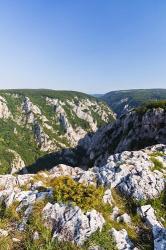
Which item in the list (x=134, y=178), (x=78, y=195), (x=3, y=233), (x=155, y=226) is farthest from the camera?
(x=134, y=178)

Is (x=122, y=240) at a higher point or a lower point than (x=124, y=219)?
lower

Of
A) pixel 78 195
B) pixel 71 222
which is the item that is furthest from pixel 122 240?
pixel 78 195

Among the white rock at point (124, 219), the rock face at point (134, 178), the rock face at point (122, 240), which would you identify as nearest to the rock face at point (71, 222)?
the rock face at point (122, 240)

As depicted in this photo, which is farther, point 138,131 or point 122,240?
point 138,131

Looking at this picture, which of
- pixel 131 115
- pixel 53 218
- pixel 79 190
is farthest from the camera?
pixel 131 115

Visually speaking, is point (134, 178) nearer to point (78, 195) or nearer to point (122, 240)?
point (78, 195)

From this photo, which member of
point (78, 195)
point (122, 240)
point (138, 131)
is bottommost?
point (138, 131)

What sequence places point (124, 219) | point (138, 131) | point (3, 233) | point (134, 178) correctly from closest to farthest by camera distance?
point (3, 233) → point (124, 219) → point (134, 178) → point (138, 131)

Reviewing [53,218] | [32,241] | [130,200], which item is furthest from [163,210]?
[32,241]

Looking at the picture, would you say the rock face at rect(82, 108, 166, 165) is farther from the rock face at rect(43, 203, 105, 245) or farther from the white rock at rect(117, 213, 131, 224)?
the rock face at rect(43, 203, 105, 245)

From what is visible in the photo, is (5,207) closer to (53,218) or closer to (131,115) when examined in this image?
(53,218)
